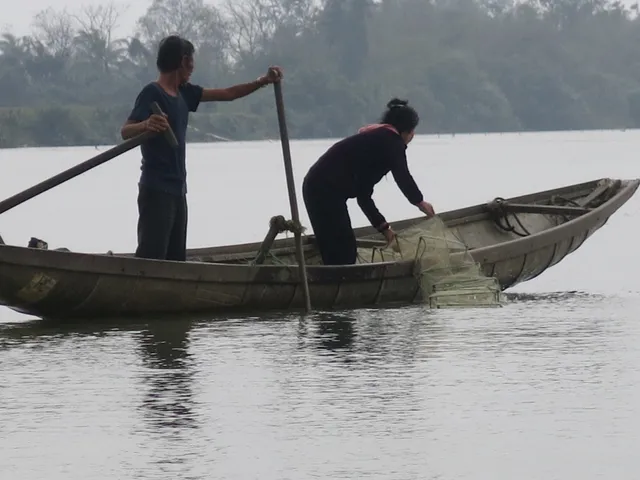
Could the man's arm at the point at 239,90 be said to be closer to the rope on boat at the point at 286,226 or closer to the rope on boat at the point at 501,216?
the rope on boat at the point at 286,226

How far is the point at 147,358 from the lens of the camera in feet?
29.9

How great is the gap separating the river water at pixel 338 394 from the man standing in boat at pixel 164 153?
60cm

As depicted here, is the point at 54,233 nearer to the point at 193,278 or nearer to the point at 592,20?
the point at 193,278

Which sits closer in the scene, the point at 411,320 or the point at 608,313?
the point at 411,320

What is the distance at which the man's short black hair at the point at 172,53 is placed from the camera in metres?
10.2

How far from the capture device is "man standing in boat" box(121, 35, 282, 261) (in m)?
10.2

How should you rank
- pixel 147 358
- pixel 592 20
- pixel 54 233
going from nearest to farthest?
pixel 147 358
pixel 54 233
pixel 592 20

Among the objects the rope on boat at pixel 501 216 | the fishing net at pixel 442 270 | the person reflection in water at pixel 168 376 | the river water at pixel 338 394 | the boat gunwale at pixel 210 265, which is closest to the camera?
the river water at pixel 338 394

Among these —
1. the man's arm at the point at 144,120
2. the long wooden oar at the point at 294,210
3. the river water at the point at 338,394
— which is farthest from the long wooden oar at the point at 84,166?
the long wooden oar at the point at 294,210

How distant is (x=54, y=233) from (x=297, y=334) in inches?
528

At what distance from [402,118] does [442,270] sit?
106 centimetres

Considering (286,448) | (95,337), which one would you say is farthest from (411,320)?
(286,448)

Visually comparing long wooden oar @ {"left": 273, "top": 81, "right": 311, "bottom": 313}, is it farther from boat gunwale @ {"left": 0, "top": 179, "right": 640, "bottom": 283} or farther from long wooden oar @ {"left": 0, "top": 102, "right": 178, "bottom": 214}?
long wooden oar @ {"left": 0, "top": 102, "right": 178, "bottom": 214}

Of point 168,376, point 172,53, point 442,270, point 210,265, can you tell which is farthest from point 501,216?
point 168,376
